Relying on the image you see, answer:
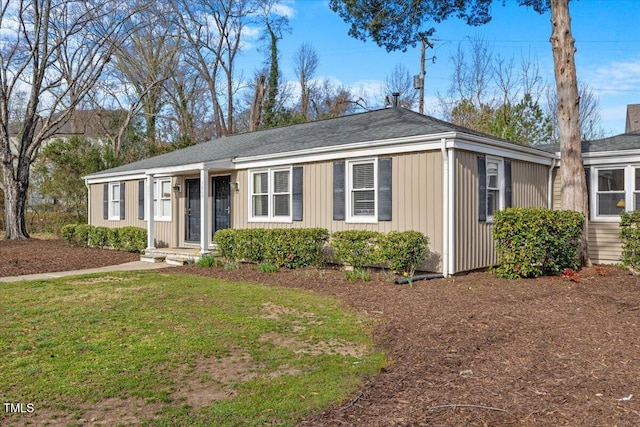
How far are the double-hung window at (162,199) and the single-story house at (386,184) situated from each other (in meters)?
0.05

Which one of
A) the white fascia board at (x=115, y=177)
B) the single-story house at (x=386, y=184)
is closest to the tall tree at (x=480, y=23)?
the single-story house at (x=386, y=184)

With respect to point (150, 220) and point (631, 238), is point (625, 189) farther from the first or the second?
point (150, 220)

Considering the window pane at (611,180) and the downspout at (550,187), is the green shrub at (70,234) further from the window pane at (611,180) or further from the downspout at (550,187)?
the window pane at (611,180)

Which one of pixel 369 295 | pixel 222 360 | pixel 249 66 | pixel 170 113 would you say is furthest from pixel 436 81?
pixel 222 360

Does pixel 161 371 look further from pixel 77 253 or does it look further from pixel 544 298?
pixel 77 253

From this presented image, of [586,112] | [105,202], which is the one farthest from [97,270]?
[586,112]

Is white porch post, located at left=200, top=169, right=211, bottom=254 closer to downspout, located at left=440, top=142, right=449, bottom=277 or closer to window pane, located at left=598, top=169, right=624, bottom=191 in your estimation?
downspout, located at left=440, top=142, right=449, bottom=277

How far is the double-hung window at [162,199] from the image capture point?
1498cm

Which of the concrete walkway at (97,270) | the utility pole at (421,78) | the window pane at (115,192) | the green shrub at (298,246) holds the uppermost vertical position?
the utility pole at (421,78)

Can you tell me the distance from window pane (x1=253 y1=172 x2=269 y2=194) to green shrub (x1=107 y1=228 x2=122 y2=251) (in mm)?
5365

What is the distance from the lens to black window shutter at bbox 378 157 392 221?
974cm

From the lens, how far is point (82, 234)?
1647 centimetres

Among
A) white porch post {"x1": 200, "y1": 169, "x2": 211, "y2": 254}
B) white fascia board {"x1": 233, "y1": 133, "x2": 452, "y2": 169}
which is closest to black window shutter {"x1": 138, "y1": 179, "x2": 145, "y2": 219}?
white porch post {"x1": 200, "y1": 169, "x2": 211, "y2": 254}

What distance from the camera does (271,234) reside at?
10.7 meters
